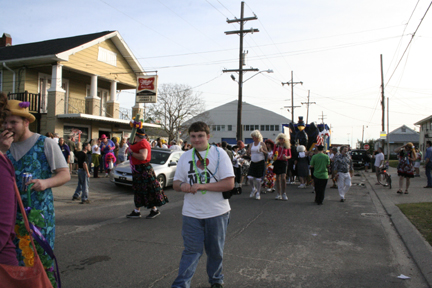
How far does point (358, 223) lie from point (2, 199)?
278 inches

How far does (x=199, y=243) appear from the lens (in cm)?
333

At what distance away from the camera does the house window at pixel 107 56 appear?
20.5 m

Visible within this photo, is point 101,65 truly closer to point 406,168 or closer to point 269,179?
point 269,179

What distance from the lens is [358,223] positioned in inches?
289

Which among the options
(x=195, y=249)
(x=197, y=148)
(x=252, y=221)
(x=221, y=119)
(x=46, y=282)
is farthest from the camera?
(x=221, y=119)

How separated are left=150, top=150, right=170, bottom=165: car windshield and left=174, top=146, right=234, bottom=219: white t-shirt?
9439 mm

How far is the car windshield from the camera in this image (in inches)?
508

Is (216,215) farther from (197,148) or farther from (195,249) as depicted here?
(197,148)

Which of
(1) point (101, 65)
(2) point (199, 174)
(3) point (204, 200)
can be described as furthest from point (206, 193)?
(1) point (101, 65)

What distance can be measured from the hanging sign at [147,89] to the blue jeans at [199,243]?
1786 cm

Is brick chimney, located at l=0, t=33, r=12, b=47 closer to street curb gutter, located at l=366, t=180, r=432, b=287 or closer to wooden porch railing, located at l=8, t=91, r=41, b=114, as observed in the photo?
wooden porch railing, located at l=8, t=91, r=41, b=114

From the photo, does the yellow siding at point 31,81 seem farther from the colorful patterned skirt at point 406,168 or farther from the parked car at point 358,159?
the parked car at point 358,159

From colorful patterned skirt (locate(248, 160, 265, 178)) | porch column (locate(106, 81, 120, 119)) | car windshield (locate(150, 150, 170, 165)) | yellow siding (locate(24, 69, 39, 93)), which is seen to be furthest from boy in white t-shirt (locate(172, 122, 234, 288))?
porch column (locate(106, 81, 120, 119))

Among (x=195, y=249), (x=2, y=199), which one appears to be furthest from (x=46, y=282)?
(x=195, y=249)
